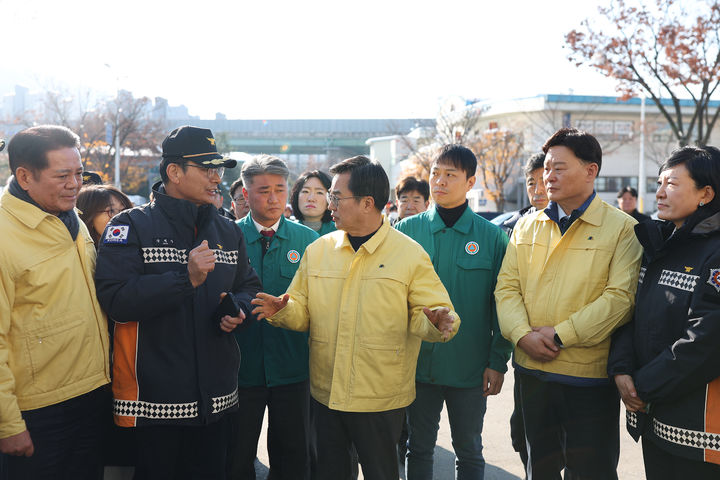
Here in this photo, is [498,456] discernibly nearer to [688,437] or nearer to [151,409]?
[688,437]

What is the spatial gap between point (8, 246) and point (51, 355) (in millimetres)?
495

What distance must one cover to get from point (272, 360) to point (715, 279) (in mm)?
2284

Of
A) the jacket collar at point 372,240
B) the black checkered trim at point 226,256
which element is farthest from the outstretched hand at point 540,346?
the black checkered trim at point 226,256

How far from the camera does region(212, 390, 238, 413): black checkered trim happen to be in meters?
2.68

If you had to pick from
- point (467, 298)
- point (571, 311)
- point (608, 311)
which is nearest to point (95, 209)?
point (467, 298)

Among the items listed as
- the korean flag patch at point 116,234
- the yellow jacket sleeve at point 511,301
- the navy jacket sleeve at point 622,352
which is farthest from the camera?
the yellow jacket sleeve at point 511,301

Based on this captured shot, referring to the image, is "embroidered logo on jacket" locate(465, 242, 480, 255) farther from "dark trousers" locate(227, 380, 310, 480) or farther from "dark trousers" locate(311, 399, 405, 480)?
"dark trousers" locate(227, 380, 310, 480)

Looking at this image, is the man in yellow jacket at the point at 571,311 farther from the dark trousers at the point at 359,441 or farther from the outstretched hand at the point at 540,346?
the dark trousers at the point at 359,441

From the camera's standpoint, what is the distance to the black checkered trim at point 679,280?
8.16 feet

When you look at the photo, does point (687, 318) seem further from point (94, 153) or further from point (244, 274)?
point (94, 153)

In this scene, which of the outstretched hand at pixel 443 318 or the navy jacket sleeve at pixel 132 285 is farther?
the outstretched hand at pixel 443 318

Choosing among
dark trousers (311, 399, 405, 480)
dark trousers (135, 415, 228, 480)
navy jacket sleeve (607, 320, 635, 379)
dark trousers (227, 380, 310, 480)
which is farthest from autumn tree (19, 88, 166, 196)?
navy jacket sleeve (607, 320, 635, 379)

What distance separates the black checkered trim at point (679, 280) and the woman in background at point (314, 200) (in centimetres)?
277

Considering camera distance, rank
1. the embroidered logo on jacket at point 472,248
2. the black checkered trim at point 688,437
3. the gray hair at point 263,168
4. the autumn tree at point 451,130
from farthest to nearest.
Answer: the autumn tree at point 451,130, the gray hair at point 263,168, the embroidered logo on jacket at point 472,248, the black checkered trim at point 688,437
